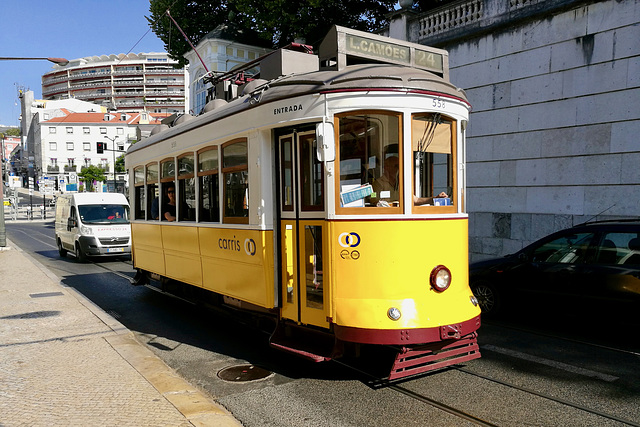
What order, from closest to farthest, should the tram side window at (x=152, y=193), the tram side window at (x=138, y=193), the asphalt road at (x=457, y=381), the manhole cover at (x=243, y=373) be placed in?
1. the asphalt road at (x=457, y=381)
2. the manhole cover at (x=243, y=373)
3. the tram side window at (x=152, y=193)
4. the tram side window at (x=138, y=193)

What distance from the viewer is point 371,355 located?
636 cm

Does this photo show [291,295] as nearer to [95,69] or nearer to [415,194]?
[415,194]

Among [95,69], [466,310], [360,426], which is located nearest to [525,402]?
[466,310]

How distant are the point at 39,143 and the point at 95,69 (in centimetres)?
3456

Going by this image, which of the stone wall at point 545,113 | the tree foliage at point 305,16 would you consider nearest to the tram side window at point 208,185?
the stone wall at point 545,113

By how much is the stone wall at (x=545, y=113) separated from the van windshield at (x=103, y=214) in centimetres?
1140

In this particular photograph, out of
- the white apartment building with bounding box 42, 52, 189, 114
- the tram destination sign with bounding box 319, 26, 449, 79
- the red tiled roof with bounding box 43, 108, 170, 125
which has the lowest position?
the tram destination sign with bounding box 319, 26, 449, 79

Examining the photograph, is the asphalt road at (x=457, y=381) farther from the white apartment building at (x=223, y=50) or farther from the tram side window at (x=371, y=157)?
the white apartment building at (x=223, y=50)

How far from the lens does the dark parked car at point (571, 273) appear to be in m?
6.73

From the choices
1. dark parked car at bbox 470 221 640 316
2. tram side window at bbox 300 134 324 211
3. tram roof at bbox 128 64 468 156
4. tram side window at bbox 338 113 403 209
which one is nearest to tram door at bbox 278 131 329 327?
tram side window at bbox 300 134 324 211

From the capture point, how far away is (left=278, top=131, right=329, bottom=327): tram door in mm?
5582

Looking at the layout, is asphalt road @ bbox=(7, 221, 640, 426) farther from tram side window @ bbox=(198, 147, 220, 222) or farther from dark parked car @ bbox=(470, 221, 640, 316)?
tram side window @ bbox=(198, 147, 220, 222)

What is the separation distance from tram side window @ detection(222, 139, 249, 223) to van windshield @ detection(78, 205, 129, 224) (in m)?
12.0

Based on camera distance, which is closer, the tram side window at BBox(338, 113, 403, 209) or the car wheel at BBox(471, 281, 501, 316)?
the tram side window at BBox(338, 113, 403, 209)
